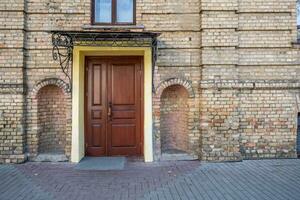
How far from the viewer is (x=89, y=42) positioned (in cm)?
646

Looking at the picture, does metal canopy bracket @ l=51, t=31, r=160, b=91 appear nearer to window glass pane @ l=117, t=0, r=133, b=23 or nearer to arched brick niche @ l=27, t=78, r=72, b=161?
arched brick niche @ l=27, t=78, r=72, b=161

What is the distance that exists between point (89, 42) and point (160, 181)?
10.9ft

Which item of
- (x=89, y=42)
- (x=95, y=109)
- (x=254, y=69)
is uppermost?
(x=89, y=42)

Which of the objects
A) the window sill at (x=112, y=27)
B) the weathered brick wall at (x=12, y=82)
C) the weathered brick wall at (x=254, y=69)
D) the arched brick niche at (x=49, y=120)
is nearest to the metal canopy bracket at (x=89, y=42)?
the window sill at (x=112, y=27)

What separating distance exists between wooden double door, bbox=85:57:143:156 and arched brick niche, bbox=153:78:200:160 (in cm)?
57

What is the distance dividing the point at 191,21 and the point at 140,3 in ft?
4.01

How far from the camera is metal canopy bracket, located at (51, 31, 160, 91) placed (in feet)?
20.1

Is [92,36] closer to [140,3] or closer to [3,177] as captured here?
[140,3]

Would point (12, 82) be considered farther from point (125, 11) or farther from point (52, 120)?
point (125, 11)

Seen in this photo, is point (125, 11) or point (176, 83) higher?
point (125, 11)

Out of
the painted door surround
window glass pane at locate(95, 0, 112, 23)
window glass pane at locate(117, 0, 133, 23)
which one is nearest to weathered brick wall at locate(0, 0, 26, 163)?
the painted door surround

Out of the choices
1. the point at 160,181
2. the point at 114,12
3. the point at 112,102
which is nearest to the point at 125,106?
the point at 112,102

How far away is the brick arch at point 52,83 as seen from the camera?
6.53 m

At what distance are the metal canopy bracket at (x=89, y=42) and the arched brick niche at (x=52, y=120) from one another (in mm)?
553
